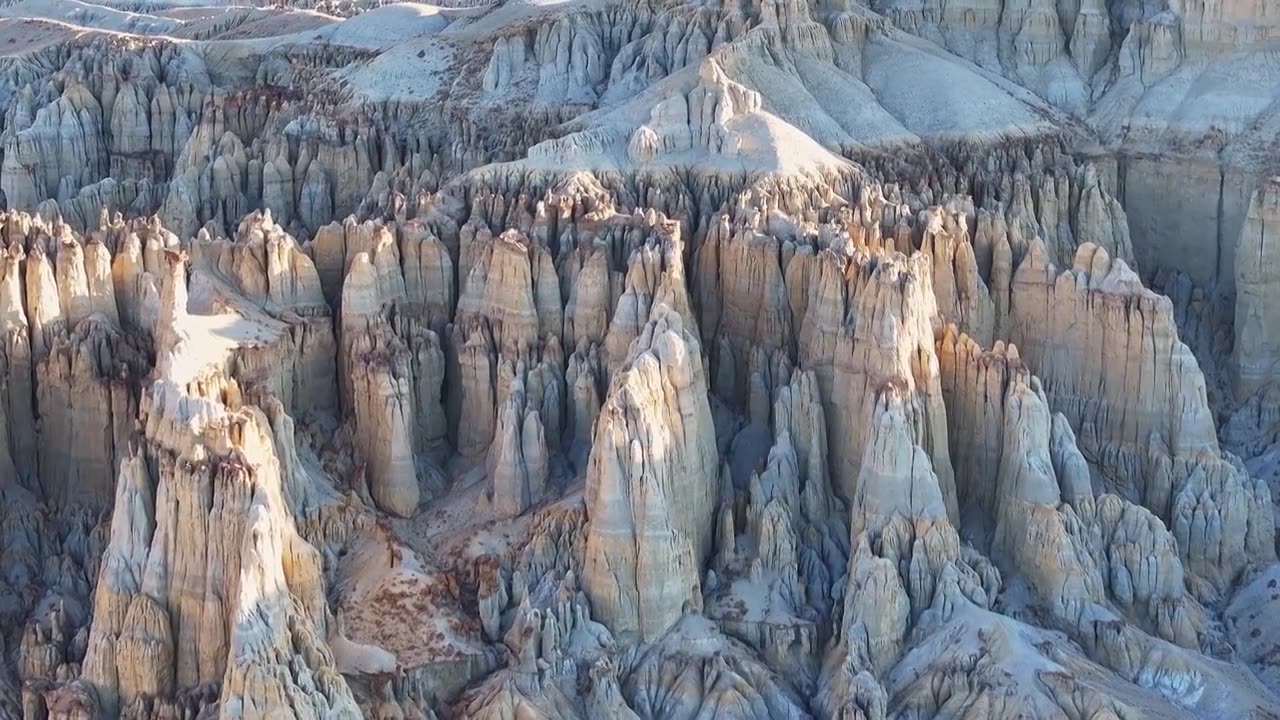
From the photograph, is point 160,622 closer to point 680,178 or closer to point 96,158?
point 680,178

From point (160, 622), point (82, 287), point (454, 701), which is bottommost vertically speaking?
point (454, 701)

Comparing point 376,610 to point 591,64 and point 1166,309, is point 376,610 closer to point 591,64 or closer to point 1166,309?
point 1166,309

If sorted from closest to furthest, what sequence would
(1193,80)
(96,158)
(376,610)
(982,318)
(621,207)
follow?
(376,610) < (982,318) < (621,207) < (1193,80) < (96,158)

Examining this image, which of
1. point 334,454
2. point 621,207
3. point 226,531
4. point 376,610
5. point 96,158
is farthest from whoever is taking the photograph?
point 96,158

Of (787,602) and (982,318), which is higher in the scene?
(982,318)

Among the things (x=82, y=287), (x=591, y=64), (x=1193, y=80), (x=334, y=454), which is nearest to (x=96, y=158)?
(x=591, y=64)

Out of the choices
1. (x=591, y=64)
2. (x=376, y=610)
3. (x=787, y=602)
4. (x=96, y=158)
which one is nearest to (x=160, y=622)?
(x=376, y=610)

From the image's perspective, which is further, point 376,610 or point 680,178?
point 680,178
